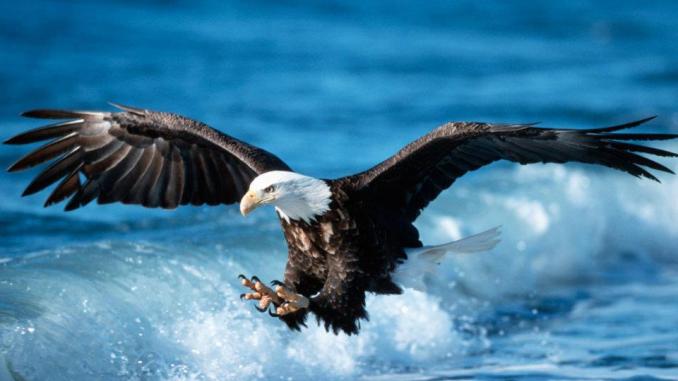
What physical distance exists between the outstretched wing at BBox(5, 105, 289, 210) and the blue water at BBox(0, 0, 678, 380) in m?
0.79

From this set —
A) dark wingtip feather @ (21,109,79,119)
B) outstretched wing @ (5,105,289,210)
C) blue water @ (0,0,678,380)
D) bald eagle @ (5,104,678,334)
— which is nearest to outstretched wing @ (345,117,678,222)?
bald eagle @ (5,104,678,334)

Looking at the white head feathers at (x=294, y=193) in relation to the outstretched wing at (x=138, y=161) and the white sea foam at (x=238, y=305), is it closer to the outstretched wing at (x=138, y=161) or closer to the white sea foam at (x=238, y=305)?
the outstretched wing at (x=138, y=161)

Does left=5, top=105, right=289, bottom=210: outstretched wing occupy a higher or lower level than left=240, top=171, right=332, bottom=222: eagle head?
higher

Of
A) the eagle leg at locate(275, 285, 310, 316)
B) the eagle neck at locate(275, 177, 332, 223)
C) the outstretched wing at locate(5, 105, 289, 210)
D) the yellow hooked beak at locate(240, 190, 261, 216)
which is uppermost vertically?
the outstretched wing at locate(5, 105, 289, 210)

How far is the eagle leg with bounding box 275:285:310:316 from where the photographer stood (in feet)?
20.0

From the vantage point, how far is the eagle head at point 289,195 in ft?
19.1

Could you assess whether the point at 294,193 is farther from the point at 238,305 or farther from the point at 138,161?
the point at 238,305

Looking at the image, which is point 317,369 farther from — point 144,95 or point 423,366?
point 144,95

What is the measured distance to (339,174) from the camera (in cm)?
1250

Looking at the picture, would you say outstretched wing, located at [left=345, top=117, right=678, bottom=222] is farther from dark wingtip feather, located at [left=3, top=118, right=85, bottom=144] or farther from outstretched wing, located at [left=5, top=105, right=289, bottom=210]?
dark wingtip feather, located at [left=3, top=118, right=85, bottom=144]

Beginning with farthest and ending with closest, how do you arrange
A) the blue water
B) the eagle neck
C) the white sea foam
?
the blue water → the white sea foam → the eagle neck

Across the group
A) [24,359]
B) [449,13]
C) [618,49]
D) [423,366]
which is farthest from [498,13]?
[24,359]

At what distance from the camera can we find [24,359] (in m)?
6.38

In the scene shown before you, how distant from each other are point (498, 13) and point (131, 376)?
1784 centimetres
